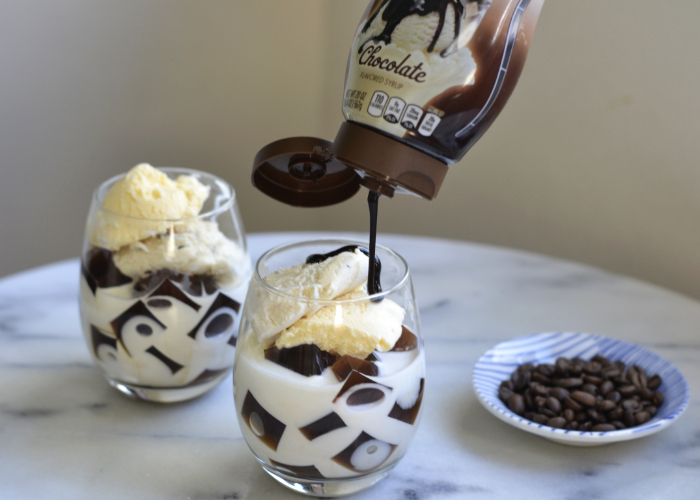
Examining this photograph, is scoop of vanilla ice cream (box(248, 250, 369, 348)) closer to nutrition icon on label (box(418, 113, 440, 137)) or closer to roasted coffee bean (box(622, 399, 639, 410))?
nutrition icon on label (box(418, 113, 440, 137))

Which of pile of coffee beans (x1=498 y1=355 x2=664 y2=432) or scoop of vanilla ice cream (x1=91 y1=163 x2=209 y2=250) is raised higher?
scoop of vanilla ice cream (x1=91 y1=163 x2=209 y2=250)

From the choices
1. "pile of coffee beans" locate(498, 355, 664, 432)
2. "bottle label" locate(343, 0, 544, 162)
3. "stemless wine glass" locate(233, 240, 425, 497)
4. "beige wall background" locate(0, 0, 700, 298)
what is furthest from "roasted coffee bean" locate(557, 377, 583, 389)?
"beige wall background" locate(0, 0, 700, 298)

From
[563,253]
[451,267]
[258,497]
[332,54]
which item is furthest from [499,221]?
[258,497]

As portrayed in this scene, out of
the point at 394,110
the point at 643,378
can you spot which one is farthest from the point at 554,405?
the point at 394,110

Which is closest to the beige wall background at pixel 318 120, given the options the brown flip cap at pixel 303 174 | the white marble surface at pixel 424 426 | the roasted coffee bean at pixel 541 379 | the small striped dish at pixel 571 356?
the white marble surface at pixel 424 426

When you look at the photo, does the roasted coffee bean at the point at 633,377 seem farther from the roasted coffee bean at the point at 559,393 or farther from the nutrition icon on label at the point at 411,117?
the nutrition icon on label at the point at 411,117
